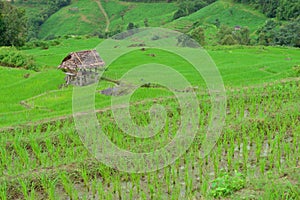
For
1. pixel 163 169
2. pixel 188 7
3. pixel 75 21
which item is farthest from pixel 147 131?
pixel 75 21

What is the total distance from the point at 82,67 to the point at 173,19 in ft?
146

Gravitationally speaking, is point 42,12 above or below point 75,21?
above

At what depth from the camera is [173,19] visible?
5778cm

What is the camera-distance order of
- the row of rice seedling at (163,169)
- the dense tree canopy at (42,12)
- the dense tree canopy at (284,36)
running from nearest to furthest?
the row of rice seedling at (163,169) → the dense tree canopy at (284,36) → the dense tree canopy at (42,12)

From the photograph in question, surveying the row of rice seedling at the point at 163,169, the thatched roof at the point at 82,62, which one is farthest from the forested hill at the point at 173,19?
the row of rice seedling at the point at 163,169

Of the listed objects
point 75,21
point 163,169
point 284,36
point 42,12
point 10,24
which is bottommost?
point 284,36

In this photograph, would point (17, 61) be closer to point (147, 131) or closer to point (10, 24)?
point (10, 24)

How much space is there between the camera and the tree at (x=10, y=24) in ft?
89.4

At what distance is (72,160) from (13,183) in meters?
1.17

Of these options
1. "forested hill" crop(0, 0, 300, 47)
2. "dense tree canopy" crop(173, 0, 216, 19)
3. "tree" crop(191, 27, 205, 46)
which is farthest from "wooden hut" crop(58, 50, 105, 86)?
"dense tree canopy" crop(173, 0, 216, 19)

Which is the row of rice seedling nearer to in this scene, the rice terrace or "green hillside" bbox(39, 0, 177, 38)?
the rice terrace

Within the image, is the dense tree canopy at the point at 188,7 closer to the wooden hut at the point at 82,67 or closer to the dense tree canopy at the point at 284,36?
the dense tree canopy at the point at 284,36

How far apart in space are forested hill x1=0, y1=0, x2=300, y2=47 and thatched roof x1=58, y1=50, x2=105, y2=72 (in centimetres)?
1337

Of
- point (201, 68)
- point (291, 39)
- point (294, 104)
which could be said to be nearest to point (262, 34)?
point (291, 39)
